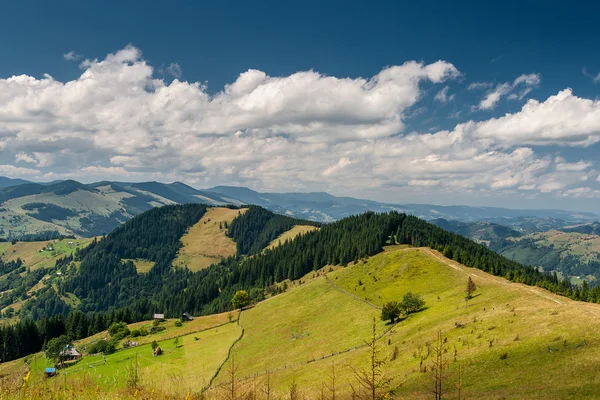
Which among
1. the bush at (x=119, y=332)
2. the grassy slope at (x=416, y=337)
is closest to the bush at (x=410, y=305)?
the grassy slope at (x=416, y=337)

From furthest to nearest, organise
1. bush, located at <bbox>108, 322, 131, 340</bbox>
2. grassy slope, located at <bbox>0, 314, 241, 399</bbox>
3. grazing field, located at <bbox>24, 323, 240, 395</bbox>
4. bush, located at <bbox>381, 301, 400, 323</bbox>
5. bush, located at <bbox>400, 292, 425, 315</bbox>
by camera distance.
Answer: bush, located at <bbox>108, 322, 131, 340</bbox>, grassy slope, located at <bbox>0, 314, 241, 399</bbox>, bush, located at <bbox>400, 292, 425, 315</bbox>, grazing field, located at <bbox>24, 323, 240, 395</bbox>, bush, located at <bbox>381, 301, 400, 323</bbox>

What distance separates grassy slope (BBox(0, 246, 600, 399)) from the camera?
37.2 m

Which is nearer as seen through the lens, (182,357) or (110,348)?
(182,357)

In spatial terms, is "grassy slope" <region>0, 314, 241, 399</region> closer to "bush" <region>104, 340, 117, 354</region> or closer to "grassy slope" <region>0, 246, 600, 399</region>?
"grassy slope" <region>0, 246, 600, 399</region>

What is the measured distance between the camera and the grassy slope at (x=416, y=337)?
37188mm

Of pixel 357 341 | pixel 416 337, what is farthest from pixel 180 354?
pixel 416 337

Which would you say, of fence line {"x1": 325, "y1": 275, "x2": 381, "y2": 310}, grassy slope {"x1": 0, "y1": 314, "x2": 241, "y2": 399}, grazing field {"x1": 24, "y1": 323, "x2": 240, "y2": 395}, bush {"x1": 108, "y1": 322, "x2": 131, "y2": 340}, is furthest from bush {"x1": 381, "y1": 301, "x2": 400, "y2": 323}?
bush {"x1": 108, "y1": 322, "x2": 131, "y2": 340}

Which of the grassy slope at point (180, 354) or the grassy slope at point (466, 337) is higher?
the grassy slope at point (466, 337)

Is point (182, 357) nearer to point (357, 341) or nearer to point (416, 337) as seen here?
point (357, 341)

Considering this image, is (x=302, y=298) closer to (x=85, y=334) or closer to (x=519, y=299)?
(x=519, y=299)

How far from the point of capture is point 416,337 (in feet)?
211

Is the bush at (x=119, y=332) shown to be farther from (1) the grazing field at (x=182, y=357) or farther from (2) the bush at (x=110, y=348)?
(1) the grazing field at (x=182, y=357)

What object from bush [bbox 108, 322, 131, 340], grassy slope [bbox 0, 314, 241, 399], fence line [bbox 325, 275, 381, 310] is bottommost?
bush [bbox 108, 322, 131, 340]

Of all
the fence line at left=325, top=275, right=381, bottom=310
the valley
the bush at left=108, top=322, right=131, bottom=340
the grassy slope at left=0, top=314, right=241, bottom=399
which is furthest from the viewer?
the bush at left=108, top=322, right=131, bottom=340
